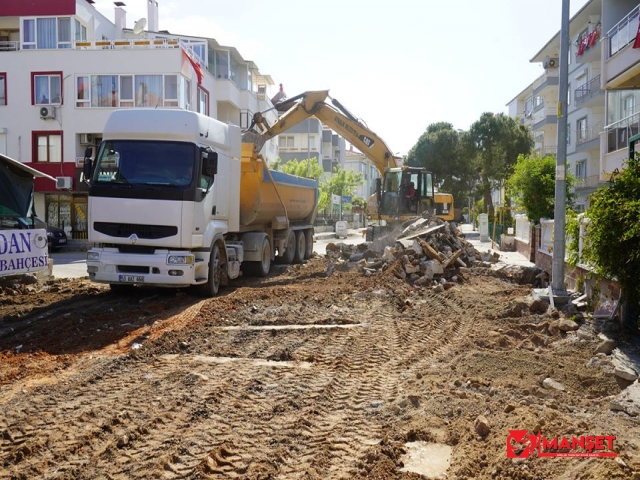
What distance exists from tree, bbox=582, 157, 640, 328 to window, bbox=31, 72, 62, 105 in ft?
107

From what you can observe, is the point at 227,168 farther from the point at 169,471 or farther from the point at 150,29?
the point at 150,29

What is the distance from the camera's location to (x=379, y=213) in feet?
86.5

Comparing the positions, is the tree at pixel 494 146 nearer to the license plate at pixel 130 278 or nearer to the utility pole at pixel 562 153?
the utility pole at pixel 562 153

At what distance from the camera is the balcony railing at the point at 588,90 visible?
1558 inches

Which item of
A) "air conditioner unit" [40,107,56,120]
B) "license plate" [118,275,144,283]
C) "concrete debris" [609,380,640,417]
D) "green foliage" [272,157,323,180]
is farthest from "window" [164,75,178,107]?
"concrete debris" [609,380,640,417]

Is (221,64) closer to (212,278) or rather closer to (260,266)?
(260,266)

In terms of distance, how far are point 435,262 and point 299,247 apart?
7226mm

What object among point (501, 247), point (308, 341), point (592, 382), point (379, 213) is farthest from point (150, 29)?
point (592, 382)

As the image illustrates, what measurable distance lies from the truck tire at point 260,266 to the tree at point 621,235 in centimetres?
970

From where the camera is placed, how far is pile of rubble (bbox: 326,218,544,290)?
15.5 metres

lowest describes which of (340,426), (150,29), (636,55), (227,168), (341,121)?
(340,426)

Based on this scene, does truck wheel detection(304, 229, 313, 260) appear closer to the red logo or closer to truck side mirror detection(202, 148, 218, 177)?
truck side mirror detection(202, 148, 218, 177)

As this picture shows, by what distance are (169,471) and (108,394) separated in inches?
86.7

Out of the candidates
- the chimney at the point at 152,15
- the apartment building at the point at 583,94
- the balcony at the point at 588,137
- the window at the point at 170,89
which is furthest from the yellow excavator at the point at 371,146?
the chimney at the point at 152,15
